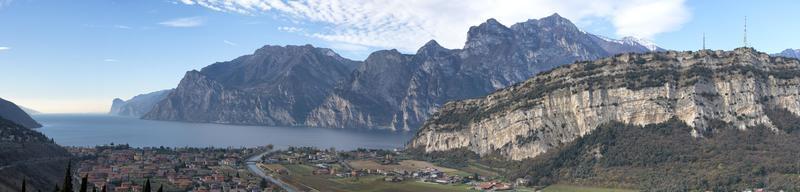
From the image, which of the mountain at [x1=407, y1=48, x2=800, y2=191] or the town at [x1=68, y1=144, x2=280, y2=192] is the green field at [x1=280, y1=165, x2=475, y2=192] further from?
the mountain at [x1=407, y1=48, x2=800, y2=191]

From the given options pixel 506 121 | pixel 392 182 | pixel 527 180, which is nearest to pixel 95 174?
pixel 392 182

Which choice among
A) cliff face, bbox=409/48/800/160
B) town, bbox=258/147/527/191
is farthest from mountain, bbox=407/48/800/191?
town, bbox=258/147/527/191

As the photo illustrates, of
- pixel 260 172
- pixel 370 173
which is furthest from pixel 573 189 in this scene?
pixel 260 172

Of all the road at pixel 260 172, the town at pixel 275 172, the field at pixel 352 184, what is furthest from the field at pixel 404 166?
the road at pixel 260 172

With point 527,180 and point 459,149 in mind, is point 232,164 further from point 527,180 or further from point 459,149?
point 527,180

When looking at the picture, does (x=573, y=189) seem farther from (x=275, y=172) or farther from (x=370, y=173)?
(x=275, y=172)

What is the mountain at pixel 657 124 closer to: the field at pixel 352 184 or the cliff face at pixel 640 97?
the cliff face at pixel 640 97

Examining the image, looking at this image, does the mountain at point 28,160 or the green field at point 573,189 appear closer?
the mountain at point 28,160

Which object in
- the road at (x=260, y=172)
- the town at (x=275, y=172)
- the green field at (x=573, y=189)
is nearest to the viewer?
the green field at (x=573, y=189)
